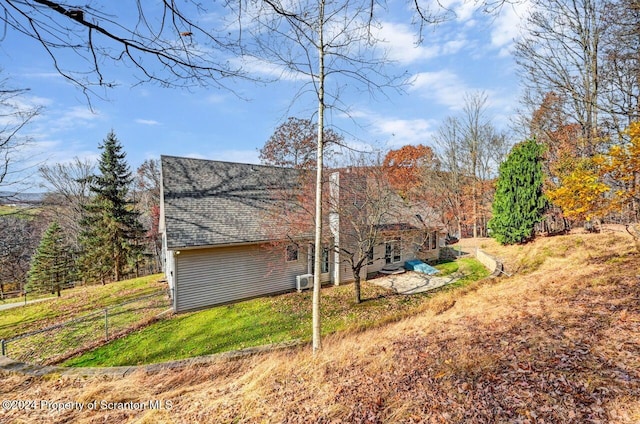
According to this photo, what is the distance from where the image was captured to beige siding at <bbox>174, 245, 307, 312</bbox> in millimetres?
10359

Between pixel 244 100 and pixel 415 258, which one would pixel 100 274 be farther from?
pixel 244 100

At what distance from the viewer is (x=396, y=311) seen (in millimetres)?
9938

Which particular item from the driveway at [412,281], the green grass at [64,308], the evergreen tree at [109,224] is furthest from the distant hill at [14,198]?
the evergreen tree at [109,224]

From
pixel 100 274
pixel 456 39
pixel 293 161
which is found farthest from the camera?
pixel 293 161

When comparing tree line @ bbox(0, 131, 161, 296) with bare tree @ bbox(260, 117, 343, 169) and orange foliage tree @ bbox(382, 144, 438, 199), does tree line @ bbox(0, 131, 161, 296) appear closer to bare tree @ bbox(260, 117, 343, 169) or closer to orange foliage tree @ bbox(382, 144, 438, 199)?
bare tree @ bbox(260, 117, 343, 169)

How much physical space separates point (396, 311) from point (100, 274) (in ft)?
74.3

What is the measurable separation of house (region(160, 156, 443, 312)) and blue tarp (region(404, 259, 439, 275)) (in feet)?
7.26

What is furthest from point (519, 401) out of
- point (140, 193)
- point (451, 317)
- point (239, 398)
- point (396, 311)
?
point (140, 193)

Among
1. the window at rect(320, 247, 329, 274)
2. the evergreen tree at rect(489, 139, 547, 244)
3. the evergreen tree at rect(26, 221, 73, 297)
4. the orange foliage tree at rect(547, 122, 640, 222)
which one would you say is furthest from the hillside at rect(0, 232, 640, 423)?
the evergreen tree at rect(26, 221, 73, 297)

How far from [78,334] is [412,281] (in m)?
13.3

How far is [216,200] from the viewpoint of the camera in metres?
12.3

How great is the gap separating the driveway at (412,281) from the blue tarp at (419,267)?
0.35 metres

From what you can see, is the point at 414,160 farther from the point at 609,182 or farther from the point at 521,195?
the point at 609,182

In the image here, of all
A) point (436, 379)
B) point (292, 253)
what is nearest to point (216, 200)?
point (292, 253)
